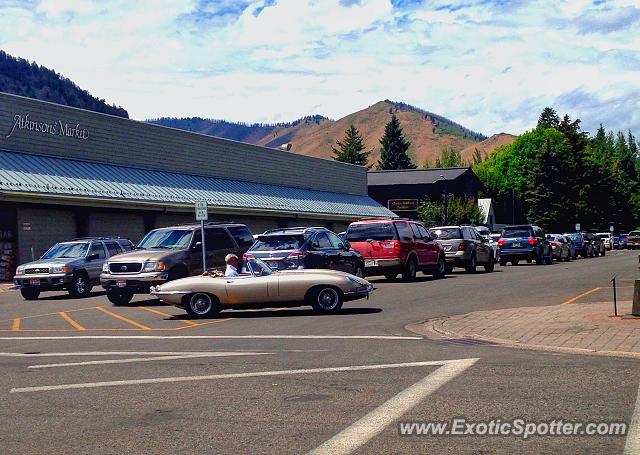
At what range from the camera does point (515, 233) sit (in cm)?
4319

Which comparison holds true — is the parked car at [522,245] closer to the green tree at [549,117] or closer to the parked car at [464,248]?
the parked car at [464,248]

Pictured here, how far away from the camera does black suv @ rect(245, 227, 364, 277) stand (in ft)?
71.8

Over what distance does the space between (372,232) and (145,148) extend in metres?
21.6

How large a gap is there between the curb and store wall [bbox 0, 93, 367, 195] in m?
26.5

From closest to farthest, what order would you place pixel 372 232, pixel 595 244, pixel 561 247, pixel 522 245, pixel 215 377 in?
1. pixel 215 377
2. pixel 372 232
3. pixel 522 245
4. pixel 561 247
5. pixel 595 244

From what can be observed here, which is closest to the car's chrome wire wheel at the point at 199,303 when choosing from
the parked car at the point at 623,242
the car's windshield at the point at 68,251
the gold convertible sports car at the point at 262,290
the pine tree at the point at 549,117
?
the gold convertible sports car at the point at 262,290

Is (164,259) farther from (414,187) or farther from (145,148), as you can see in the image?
(414,187)

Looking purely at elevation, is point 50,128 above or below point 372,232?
above

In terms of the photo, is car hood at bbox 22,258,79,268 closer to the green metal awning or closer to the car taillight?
the car taillight

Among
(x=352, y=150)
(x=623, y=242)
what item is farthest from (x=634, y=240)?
(x=352, y=150)

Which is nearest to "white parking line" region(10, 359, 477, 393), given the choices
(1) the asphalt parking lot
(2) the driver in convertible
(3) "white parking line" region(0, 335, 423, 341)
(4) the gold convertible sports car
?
(1) the asphalt parking lot

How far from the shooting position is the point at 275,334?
1498cm

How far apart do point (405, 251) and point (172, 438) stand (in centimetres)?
2108

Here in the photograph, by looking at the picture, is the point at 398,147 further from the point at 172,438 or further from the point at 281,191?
the point at 172,438
